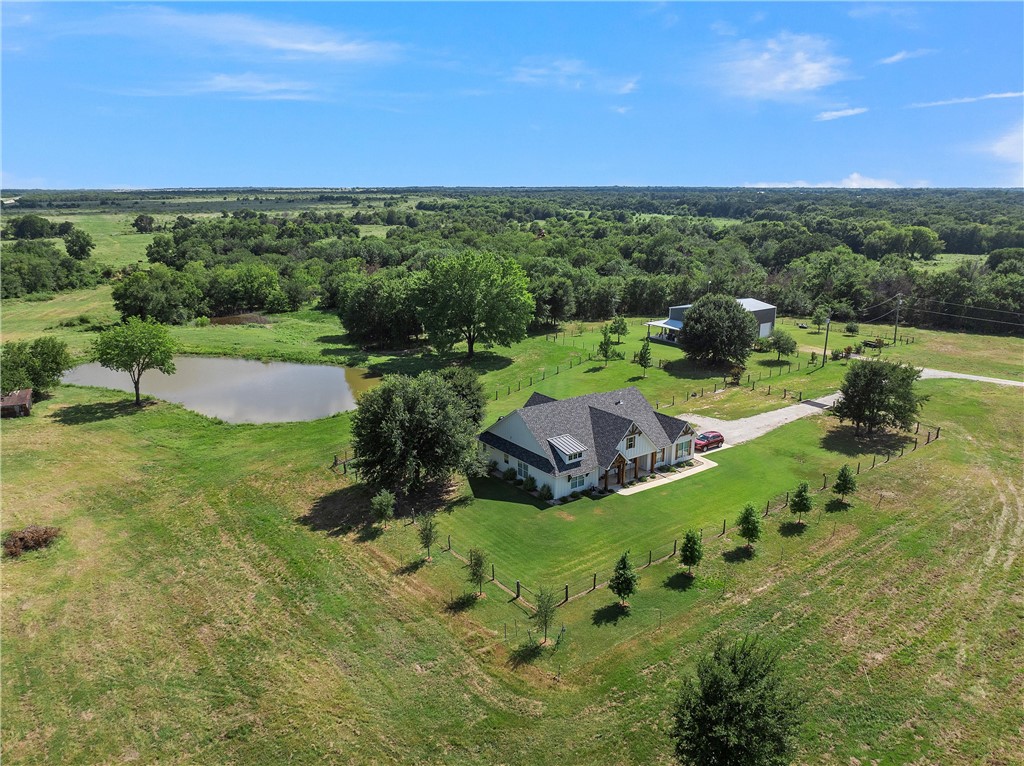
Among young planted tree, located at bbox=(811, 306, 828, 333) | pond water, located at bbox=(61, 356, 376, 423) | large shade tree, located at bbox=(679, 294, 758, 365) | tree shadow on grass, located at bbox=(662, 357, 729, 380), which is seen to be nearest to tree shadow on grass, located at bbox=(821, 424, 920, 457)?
tree shadow on grass, located at bbox=(662, 357, 729, 380)

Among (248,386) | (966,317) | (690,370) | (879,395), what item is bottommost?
(248,386)

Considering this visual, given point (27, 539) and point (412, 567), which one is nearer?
point (412, 567)

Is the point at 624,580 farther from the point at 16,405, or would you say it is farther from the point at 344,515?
the point at 16,405

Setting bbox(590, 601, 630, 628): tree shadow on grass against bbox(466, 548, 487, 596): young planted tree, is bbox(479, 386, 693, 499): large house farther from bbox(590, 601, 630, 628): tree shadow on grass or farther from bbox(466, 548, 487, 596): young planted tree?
bbox(590, 601, 630, 628): tree shadow on grass

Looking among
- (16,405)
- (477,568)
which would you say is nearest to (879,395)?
(477,568)

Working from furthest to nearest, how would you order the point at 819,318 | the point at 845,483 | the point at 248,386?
the point at 819,318 → the point at 248,386 → the point at 845,483

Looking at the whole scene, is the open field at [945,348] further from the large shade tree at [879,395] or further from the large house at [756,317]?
the large shade tree at [879,395]

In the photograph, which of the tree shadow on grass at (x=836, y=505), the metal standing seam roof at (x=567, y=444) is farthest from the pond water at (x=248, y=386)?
the tree shadow on grass at (x=836, y=505)
